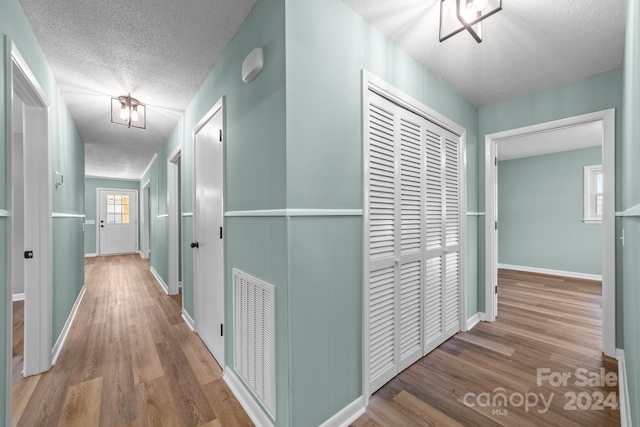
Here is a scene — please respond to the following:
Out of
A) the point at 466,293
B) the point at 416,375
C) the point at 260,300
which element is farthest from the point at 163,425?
the point at 466,293

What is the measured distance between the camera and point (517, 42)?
6.21ft

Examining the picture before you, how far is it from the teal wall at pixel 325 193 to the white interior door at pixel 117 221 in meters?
8.75

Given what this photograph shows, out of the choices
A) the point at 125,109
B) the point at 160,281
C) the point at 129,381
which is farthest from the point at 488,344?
the point at 160,281

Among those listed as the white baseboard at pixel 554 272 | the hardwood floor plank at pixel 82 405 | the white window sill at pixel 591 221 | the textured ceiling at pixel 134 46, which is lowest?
the hardwood floor plank at pixel 82 405

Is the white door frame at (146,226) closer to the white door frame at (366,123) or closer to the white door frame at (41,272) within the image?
the white door frame at (41,272)

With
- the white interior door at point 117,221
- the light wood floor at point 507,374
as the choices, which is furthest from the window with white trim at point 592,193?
the white interior door at point 117,221

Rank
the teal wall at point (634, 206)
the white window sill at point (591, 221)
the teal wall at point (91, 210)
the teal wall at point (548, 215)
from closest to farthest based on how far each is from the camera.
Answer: the teal wall at point (634, 206) → the white window sill at point (591, 221) → the teal wall at point (548, 215) → the teal wall at point (91, 210)

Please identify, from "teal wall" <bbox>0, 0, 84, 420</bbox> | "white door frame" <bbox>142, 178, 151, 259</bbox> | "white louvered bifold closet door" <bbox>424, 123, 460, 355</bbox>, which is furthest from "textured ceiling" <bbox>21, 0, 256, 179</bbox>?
"white door frame" <bbox>142, 178, 151, 259</bbox>

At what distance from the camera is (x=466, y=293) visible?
265 cm

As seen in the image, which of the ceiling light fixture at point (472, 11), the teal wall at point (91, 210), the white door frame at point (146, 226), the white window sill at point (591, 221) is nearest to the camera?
the ceiling light fixture at point (472, 11)

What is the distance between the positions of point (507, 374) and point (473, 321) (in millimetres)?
900

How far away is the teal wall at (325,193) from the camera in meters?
1.28

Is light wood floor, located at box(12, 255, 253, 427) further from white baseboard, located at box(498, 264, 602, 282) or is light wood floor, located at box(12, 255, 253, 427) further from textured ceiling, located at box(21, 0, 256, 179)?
white baseboard, located at box(498, 264, 602, 282)

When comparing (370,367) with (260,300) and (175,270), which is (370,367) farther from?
(175,270)
